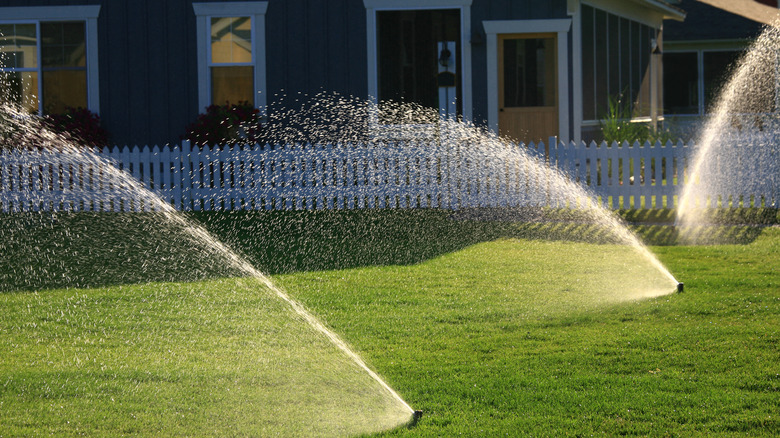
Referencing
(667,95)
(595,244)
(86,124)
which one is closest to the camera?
(595,244)

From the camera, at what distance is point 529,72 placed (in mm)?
16078

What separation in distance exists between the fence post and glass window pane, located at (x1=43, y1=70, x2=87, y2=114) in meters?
2.81

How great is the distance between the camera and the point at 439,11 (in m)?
15.6

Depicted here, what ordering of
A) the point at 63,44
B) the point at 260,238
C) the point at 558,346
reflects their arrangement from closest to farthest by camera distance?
the point at 558,346
the point at 260,238
the point at 63,44

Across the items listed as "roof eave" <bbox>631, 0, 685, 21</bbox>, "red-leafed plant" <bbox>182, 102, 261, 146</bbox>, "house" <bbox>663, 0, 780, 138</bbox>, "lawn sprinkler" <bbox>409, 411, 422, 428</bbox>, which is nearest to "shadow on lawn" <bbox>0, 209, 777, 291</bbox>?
"red-leafed plant" <bbox>182, 102, 261, 146</bbox>

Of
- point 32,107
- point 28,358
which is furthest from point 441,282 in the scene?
point 32,107

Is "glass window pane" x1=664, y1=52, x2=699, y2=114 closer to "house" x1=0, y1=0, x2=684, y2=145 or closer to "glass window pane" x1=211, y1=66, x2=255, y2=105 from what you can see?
"house" x1=0, y1=0, x2=684, y2=145

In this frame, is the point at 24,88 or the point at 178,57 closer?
the point at 178,57

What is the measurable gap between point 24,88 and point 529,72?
A: 336 inches

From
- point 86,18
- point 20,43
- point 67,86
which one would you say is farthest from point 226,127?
point 20,43

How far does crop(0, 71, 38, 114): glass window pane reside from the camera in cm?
1591

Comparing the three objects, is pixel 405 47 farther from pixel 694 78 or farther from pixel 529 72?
pixel 694 78

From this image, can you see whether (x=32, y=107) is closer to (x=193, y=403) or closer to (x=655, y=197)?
(x=655, y=197)

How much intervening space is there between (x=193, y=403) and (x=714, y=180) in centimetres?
944
